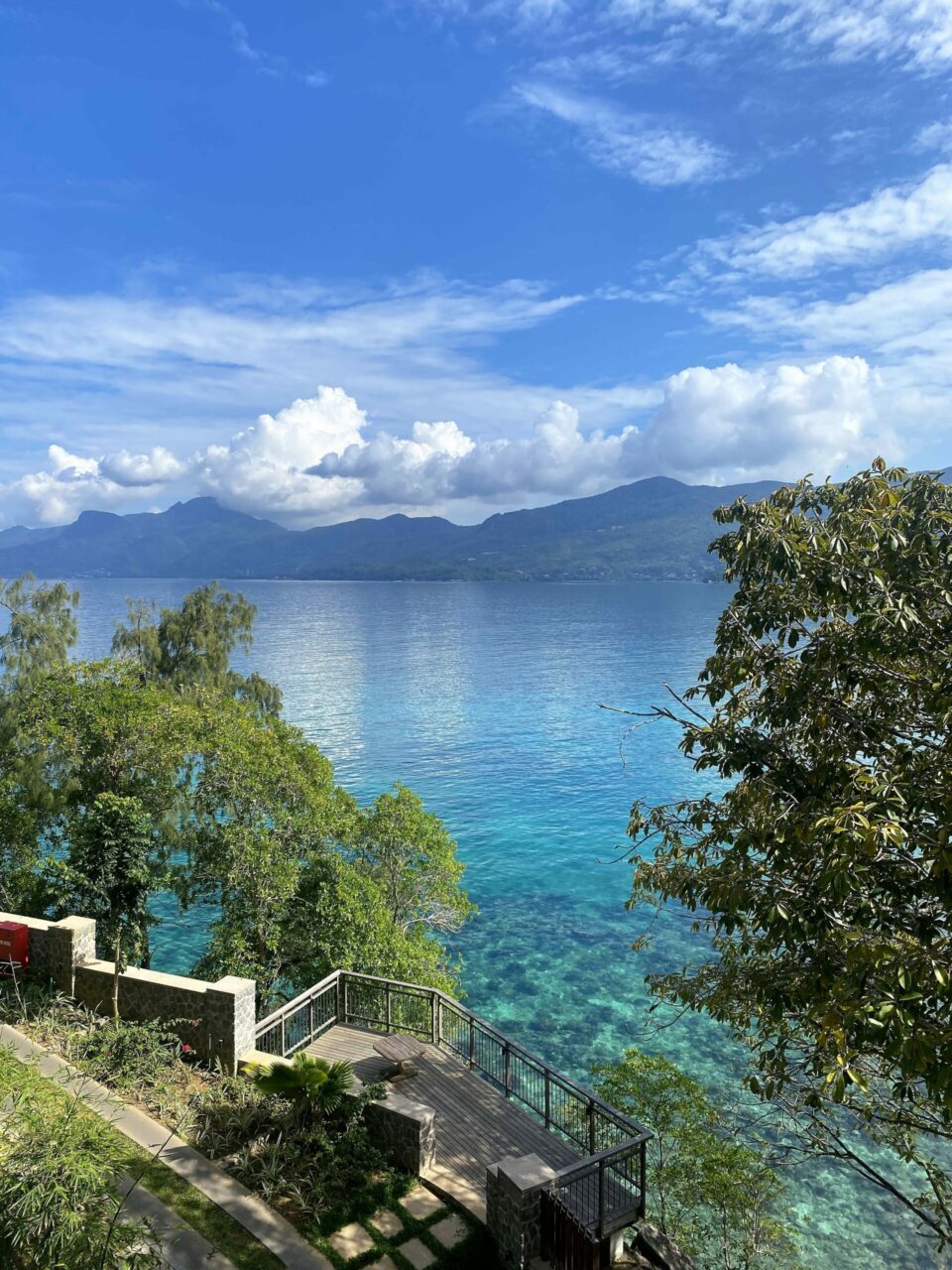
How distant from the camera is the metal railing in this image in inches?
351

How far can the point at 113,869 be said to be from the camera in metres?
17.9

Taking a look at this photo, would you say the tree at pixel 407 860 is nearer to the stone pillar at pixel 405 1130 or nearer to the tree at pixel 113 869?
the tree at pixel 113 869

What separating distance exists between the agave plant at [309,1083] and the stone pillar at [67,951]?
5.68m

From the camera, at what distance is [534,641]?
367ft

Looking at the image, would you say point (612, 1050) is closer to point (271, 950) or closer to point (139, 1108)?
point (271, 950)

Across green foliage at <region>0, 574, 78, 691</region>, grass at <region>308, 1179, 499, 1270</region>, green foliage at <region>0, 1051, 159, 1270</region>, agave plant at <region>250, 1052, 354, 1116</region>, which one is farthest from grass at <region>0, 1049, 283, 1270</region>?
green foliage at <region>0, 574, 78, 691</region>

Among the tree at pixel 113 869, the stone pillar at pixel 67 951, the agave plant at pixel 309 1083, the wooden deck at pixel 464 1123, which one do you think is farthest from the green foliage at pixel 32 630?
the agave plant at pixel 309 1083

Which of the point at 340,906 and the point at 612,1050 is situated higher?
the point at 340,906

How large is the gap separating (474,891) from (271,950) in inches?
547

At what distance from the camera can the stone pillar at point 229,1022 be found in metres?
12.5

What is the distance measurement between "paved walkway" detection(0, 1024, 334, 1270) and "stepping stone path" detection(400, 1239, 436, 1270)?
0.91 m

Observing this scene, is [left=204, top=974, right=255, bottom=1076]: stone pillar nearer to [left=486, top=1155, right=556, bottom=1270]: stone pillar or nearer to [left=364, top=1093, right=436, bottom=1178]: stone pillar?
[left=364, top=1093, right=436, bottom=1178]: stone pillar

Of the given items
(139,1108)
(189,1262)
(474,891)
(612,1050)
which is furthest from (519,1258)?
(474,891)

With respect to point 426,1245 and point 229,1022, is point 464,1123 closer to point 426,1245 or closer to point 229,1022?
point 426,1245
